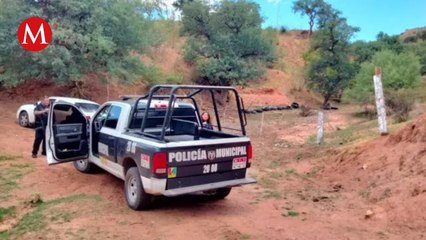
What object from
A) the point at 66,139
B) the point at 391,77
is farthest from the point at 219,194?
the point at 391,77

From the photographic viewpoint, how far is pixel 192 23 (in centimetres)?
3144

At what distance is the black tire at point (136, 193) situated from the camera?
589 cm

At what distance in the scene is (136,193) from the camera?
5.98 metres

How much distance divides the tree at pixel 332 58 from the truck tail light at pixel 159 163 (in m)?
31.0

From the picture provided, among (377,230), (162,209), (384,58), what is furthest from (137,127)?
(384,58)

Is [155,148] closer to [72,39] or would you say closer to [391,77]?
[72,39]

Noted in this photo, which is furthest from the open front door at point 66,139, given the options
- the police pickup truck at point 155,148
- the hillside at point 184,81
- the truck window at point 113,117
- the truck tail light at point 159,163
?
the hillside at point 184,81

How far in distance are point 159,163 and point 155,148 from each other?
212mm

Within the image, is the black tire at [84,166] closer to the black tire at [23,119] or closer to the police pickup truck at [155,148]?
the police pickup truck at [155,148]

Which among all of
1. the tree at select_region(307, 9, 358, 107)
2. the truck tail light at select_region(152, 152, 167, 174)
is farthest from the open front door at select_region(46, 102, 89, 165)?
the tree at select_region(307, 9, 358, 107)

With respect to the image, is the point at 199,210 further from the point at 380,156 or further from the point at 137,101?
the point at 380,156

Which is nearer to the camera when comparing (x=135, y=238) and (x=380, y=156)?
(x=135, y=238)

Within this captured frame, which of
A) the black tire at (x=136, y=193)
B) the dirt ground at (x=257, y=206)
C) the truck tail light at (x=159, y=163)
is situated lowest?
the dirt ground at (x=257, y=206)

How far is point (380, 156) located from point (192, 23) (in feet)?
82.4
